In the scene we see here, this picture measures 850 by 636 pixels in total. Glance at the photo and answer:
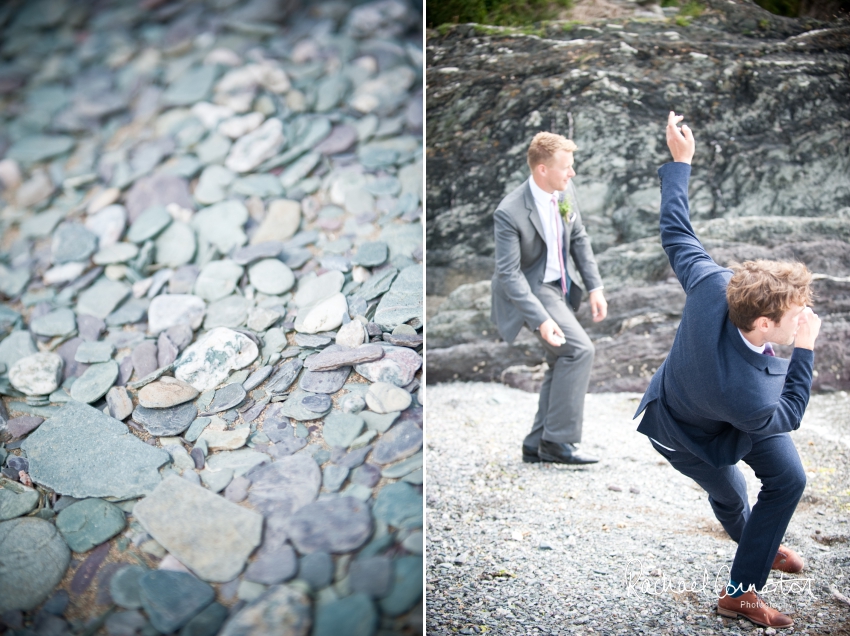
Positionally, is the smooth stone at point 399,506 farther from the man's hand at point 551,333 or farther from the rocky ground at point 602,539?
the man's hand at point 551,333

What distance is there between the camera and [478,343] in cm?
307

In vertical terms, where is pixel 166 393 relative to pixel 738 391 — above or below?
below

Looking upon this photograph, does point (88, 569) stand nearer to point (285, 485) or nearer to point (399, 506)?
point (285, 485)

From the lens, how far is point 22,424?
2.10 metres

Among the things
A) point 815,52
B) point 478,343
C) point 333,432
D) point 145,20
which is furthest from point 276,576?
point 145,20

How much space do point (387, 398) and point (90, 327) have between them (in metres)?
1.36

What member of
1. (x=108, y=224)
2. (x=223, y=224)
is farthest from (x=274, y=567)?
(x=108, y=224)

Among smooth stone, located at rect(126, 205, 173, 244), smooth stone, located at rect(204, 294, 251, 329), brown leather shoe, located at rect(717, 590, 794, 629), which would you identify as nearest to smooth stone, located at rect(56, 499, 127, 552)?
smooth stone, located at rect(204, 294, 251, 329)

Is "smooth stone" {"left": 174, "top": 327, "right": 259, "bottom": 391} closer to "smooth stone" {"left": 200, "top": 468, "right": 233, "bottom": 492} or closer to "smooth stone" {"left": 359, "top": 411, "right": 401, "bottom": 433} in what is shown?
"smooth stone" {"left": 200, "top": 468, "right": 233, "bottom": 492}

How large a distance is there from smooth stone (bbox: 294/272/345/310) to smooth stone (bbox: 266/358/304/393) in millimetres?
291

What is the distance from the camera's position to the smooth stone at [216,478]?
1736mm

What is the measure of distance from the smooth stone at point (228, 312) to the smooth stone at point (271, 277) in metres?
0.09

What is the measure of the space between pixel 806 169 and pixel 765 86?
1.21 ft

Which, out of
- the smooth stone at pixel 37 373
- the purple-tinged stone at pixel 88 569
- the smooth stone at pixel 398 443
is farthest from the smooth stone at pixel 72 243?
the smooth stone at pixel 398 443
